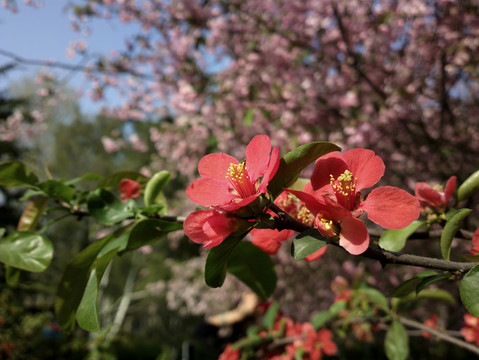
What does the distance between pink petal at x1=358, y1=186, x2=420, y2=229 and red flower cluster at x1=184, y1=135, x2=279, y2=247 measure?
134 mm

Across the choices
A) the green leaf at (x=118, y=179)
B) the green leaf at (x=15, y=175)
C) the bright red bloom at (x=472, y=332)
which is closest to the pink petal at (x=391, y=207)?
the green leaf at (x=118, y=179)

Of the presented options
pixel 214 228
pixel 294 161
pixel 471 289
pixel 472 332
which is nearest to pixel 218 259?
pixel 214 228

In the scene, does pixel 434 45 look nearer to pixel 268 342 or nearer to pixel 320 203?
pixel 268 342

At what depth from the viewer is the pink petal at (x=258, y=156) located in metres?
0.45

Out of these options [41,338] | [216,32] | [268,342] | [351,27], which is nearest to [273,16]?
[216,32]

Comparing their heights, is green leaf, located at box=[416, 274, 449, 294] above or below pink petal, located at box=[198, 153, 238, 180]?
below

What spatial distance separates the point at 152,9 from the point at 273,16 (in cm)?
171

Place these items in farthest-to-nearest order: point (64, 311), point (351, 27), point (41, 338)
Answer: point (41, 338) < point (351, 27) < point (64, 311)

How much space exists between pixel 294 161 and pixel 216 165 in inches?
4.7

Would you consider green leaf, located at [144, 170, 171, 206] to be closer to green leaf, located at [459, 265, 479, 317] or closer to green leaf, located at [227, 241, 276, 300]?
green leaf, located at [227, 241, 276, 300]

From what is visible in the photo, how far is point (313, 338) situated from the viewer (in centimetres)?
144

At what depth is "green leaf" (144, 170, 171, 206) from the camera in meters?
0.66

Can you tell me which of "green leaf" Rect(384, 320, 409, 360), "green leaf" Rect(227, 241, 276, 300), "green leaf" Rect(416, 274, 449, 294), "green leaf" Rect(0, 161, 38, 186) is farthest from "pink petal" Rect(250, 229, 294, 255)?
"green leaf" Rect(384, 320, 409, 360)

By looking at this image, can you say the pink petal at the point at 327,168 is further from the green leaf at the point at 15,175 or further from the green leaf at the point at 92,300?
the green leaf at the point at 15,175
